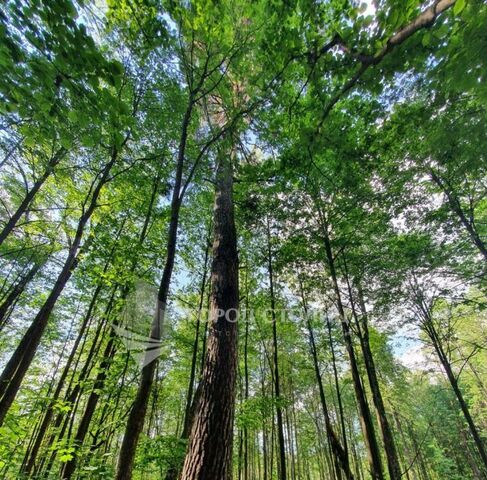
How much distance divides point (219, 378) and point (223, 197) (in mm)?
3111

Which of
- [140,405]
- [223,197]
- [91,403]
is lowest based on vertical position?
[140,405]

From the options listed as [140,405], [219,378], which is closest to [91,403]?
[140,405]

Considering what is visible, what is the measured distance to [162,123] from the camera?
560 cm

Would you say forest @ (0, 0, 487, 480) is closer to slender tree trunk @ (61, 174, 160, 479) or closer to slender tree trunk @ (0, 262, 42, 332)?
slender tree trunk @ (61, 174, 160, 479)

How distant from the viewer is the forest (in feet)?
7.22

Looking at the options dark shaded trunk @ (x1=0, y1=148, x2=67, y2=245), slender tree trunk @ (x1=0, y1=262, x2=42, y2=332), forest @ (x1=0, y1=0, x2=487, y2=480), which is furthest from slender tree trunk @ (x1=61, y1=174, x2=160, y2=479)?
slender tree trunk @ (x1=0, y1=262, x2=42, y2=332)

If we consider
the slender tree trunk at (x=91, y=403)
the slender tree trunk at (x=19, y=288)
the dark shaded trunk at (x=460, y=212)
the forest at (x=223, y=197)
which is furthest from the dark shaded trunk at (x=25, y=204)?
the dark shaded trunk at (x=460, y=212)

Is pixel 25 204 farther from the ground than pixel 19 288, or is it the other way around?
pixel 25 204

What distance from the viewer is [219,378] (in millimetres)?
2758

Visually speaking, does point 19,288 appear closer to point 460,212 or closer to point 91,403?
point 91,403

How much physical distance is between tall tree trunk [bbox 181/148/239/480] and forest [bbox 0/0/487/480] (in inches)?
0.8

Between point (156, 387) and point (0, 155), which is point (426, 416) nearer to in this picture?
point (156, 387)

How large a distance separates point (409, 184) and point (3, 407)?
10451mm

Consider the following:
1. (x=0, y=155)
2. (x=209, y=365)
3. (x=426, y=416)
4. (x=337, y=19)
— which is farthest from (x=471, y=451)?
(x=0, y=155)
